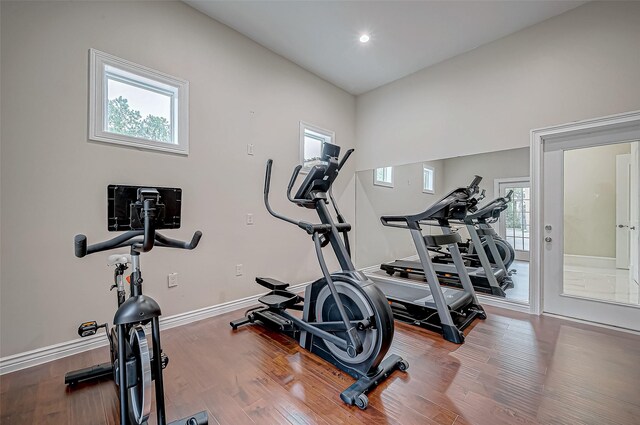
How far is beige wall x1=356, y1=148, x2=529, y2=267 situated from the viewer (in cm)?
358

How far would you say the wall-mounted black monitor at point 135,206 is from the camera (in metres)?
1.34

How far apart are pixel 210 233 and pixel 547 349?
11.5 feet

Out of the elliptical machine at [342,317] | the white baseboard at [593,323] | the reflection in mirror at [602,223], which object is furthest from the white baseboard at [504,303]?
the elliptical machine at [342,317]

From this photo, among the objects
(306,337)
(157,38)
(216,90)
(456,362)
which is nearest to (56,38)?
(157,38)

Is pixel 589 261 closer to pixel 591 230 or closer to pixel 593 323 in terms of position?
pixel 591 230

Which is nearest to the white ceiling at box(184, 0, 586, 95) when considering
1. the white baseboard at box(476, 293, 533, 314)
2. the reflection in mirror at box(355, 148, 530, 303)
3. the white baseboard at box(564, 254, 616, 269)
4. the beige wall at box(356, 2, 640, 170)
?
the beige wall at box(356, 2, 640, 170)

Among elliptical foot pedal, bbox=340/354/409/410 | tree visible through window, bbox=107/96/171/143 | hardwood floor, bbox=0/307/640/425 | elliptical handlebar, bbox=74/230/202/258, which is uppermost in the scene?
tree visible through window, bbox=107/96/171/143

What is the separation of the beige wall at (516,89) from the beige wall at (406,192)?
0.17 meters

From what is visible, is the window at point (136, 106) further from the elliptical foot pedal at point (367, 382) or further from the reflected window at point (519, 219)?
the reflected window at point (519, 219)

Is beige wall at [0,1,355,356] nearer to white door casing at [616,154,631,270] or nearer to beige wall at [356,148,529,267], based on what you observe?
beige wall at [356,148,529,267]

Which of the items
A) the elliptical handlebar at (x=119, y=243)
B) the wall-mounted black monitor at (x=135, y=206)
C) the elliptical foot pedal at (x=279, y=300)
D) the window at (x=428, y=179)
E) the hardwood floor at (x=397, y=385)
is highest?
the window at (x=428, y=179)

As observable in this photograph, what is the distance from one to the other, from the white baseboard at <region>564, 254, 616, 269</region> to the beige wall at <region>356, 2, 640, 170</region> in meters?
1.41

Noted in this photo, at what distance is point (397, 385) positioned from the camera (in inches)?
75.3

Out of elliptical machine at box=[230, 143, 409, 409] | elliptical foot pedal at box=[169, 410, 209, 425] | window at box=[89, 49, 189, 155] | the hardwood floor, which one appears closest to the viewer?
elliptical foot pedal at box=[169, 410, 209, 425]
